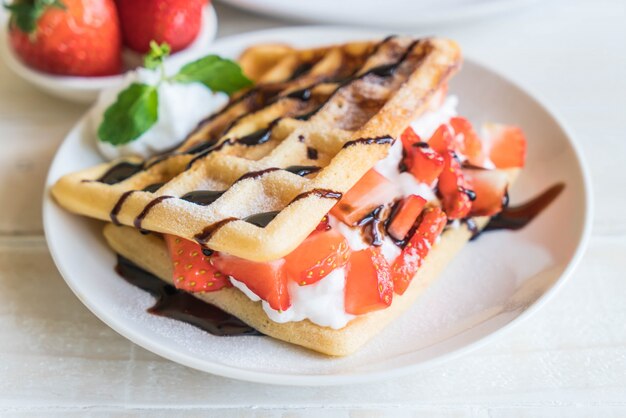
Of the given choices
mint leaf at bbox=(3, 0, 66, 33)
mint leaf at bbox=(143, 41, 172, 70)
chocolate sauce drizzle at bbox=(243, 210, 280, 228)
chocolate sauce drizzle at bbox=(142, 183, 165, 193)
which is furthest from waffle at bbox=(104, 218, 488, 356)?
mint leaf at bbox=(3, 0, 66, 33)

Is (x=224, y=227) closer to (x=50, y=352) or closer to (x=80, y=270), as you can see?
(x=80, y=270)

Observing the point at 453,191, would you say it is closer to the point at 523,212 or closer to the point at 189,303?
the point at 523,212

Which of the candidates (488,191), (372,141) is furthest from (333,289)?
(488,191)

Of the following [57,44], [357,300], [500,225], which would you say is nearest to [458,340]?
[357,300]

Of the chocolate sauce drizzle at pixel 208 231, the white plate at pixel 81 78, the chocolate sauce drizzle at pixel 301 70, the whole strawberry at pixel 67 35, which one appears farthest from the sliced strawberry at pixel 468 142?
Answer: the whole strawberry at pixel 67 35

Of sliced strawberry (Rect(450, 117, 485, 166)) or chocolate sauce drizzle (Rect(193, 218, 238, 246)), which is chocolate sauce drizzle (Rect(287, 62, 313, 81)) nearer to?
sliced strawberry (Rect(450, 117, 485, 166))
